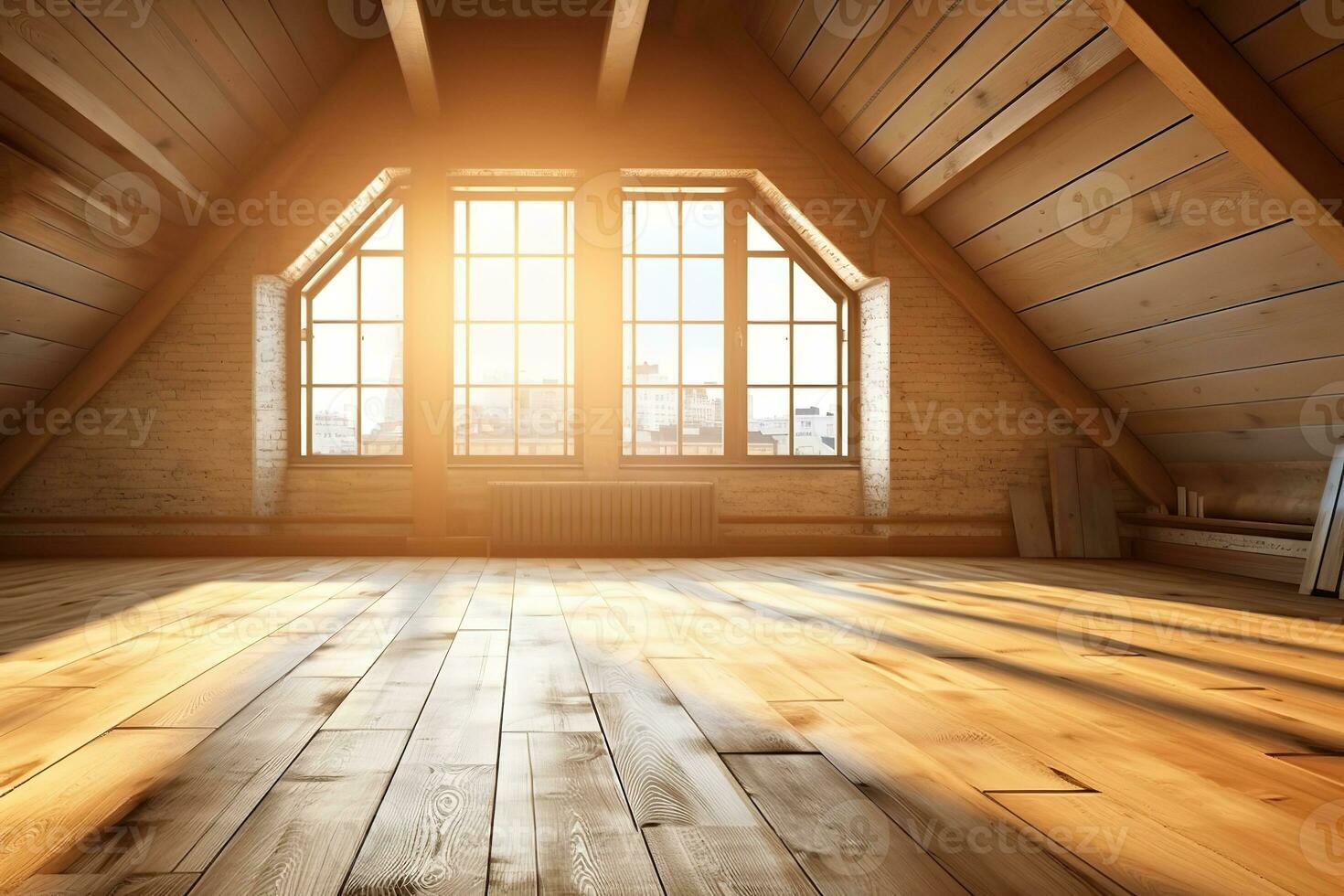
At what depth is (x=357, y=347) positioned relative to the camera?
22.9 ft

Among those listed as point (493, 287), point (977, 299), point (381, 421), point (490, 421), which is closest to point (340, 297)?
point (381, 421)

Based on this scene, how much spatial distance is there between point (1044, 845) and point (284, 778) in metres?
1.30

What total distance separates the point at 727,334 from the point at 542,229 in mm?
1681

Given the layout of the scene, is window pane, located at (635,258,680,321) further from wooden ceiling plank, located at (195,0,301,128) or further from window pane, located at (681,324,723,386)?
wooden ceiling plank, located at (195,0,301,128)

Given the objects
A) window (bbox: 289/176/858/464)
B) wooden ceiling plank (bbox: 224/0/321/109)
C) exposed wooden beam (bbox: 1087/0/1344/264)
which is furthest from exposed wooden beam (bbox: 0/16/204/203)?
exposed wooden beam (bbox: 1087/0/1344/264)

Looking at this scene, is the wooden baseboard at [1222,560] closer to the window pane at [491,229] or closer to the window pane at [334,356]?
the window pane at [491,229]

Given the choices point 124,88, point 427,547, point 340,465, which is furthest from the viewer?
point 340,465

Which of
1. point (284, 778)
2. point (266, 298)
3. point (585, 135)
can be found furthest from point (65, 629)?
point (585, 135)

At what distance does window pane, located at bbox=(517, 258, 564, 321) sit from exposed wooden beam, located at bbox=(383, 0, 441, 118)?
1.31 meters

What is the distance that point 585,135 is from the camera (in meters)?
6.64

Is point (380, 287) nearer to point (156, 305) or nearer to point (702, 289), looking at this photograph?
point (156, 305)

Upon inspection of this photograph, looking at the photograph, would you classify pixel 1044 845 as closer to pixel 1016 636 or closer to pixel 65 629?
pixel 1016 636

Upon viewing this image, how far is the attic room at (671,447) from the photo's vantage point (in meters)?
1.53

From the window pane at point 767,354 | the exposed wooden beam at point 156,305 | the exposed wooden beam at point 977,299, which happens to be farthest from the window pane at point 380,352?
the exposed wooden beam at point 977,299
